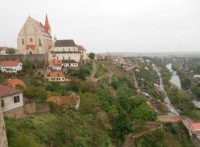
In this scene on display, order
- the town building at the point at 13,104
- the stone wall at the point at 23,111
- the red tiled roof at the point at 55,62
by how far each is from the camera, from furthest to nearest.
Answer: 1. the red tiled roof at the point at 55,62
2. the stone wall at the point at 23,111
3. the town building at the point at 13,104

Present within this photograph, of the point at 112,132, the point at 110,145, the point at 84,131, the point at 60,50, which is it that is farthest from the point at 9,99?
the point at 60,50

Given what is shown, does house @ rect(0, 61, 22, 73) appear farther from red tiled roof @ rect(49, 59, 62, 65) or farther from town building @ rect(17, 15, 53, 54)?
town building @ rect(17, 15, 53, 54)

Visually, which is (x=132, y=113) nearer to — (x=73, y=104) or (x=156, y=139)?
(x=156, y=139)

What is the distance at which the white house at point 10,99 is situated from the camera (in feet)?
61.5

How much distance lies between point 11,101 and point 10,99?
0.21 metres

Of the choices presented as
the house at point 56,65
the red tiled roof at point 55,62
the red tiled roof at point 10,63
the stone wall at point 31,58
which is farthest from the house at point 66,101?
the stone wall at point 31,58

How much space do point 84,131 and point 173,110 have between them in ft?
105

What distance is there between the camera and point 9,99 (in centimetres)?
1934

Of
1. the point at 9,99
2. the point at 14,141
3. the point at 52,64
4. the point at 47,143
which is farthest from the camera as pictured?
the point at 52,64

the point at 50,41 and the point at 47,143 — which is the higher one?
the point at 50,41

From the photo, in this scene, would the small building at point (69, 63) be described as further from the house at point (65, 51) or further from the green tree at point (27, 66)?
the green tree at point (27, 66)

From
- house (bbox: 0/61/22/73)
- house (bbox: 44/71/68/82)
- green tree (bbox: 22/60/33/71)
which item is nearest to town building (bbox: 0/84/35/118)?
house (bbox: 44/71/68/82)

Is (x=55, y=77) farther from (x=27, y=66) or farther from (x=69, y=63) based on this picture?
(x=69, y=63)

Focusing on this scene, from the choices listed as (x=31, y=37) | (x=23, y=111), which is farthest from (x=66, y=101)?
(x=31, y=37)
